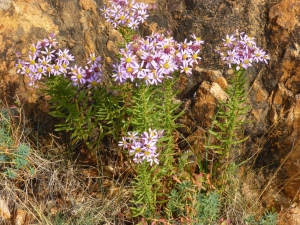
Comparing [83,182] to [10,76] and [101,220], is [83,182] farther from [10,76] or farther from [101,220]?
[10,76]

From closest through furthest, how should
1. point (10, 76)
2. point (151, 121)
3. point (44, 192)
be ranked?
point (151, 121) → point (44, 192) → point (10, 76)

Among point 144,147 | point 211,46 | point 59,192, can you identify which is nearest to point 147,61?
point 144,147

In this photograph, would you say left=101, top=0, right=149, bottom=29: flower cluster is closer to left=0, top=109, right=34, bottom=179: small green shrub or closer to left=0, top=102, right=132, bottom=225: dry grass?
left=0, top=102, right=132, bottom=225: dry grass

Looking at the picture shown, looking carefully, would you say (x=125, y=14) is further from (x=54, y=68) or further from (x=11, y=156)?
(x=11, y=156)

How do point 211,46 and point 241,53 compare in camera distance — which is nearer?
point 241,53

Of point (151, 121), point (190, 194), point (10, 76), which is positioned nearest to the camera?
point (151, 121)

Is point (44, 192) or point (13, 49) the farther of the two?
point (13, 49)

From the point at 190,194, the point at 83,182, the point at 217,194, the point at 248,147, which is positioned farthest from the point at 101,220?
the point at 248,147

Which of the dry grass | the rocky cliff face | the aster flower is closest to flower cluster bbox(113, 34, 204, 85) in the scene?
the aster flower

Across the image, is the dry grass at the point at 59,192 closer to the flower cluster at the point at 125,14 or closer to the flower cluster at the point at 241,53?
the flower cluster at the point at 125,14
